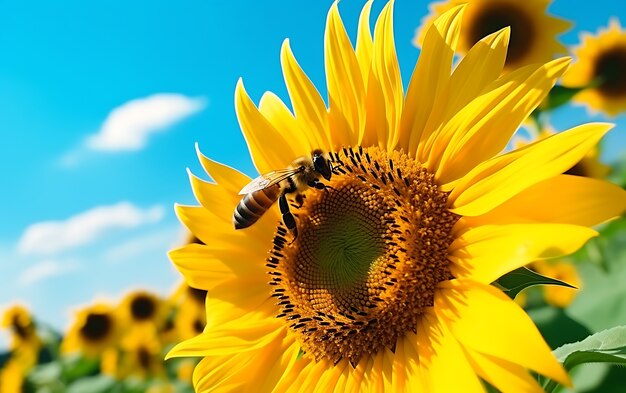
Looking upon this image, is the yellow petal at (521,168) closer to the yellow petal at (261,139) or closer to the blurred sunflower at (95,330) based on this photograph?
Answer: the yellow petal at (261,139)

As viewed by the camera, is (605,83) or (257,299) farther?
(605,83)

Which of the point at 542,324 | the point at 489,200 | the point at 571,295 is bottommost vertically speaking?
the point at 571,295

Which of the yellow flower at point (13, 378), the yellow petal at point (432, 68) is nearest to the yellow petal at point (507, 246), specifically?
the yellow petal at point (432, 68)

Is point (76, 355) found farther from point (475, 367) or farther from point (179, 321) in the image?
point (475, 367)

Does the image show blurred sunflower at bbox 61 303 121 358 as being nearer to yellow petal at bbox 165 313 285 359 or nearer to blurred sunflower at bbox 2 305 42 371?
blurred sunflower at bbox 2 305 42 371

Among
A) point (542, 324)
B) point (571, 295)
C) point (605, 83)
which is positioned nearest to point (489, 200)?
point (542, 324)

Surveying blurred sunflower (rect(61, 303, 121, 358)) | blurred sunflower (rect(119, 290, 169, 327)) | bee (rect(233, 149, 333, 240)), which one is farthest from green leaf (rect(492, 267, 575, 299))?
blurred sunflower (rect(61, 303, 121, 358))

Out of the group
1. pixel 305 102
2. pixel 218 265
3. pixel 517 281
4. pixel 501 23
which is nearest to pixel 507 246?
pixel 517 281
